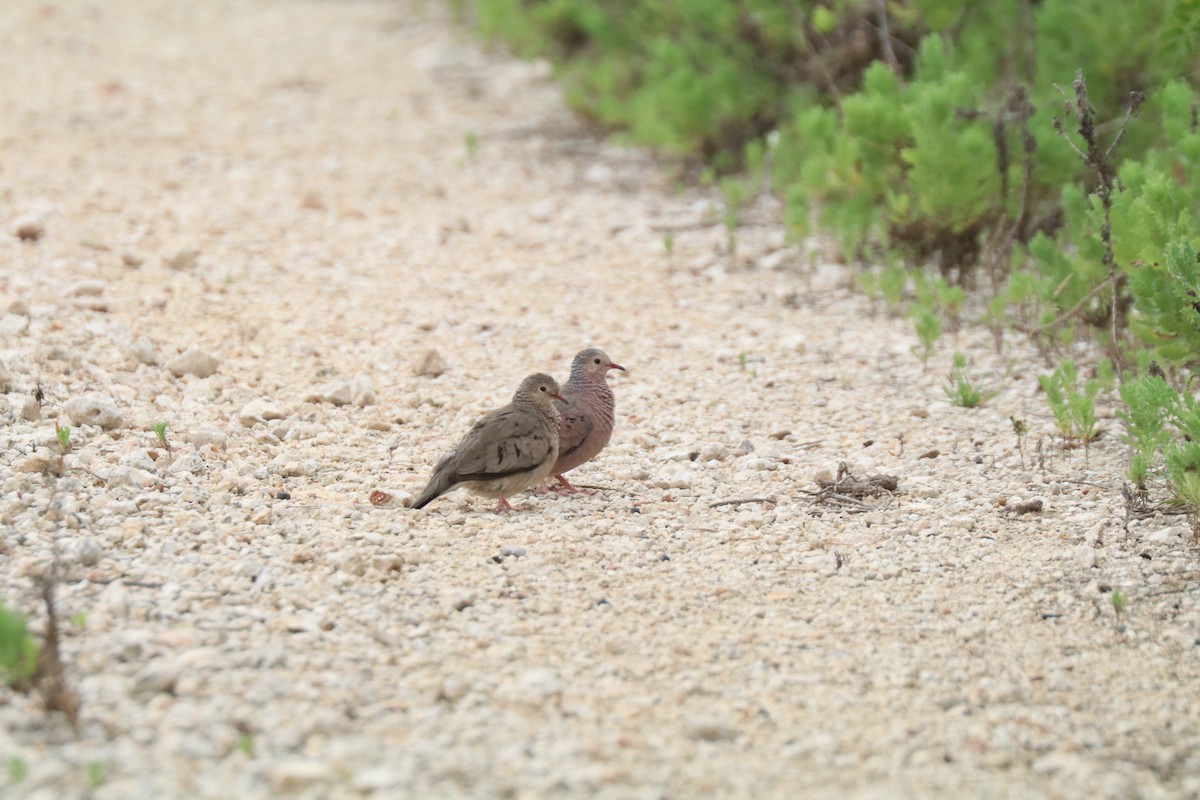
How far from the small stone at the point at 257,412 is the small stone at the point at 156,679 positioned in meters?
2.09

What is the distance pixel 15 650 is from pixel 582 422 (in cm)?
240

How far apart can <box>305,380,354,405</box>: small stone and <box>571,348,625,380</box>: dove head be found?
1143 millimetres

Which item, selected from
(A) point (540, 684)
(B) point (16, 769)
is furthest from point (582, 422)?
(B) point (16, 769)

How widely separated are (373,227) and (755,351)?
3.01m

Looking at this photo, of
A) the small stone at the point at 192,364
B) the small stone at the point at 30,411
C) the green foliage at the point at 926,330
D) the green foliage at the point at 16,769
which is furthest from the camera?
the green foliage at the point at 926,330

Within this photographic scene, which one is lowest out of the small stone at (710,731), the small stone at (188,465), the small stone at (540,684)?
the small stone at (710,731)

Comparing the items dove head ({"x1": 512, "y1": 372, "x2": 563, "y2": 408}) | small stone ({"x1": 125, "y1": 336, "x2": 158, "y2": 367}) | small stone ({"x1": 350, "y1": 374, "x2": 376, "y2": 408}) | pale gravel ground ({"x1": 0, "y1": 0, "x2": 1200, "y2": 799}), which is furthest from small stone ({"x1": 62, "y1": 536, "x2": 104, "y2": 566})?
small stone ({"x1": 125, "y1": 336, "x2": 158, "y2": 367})

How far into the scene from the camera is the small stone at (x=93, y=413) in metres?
5.09

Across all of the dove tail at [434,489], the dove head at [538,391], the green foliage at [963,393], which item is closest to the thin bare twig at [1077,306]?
the green foliage at [963,393]

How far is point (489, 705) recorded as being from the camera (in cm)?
352

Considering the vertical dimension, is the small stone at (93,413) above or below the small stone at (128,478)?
above

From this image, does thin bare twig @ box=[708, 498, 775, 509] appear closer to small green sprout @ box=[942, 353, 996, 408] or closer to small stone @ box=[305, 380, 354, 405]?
small green sprout @ box=[942, 353, 996, 408]

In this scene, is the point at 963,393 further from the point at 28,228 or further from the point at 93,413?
the point at 28,228

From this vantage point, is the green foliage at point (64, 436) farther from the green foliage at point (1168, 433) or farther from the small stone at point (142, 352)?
the green foliage at point (1168, 433)
